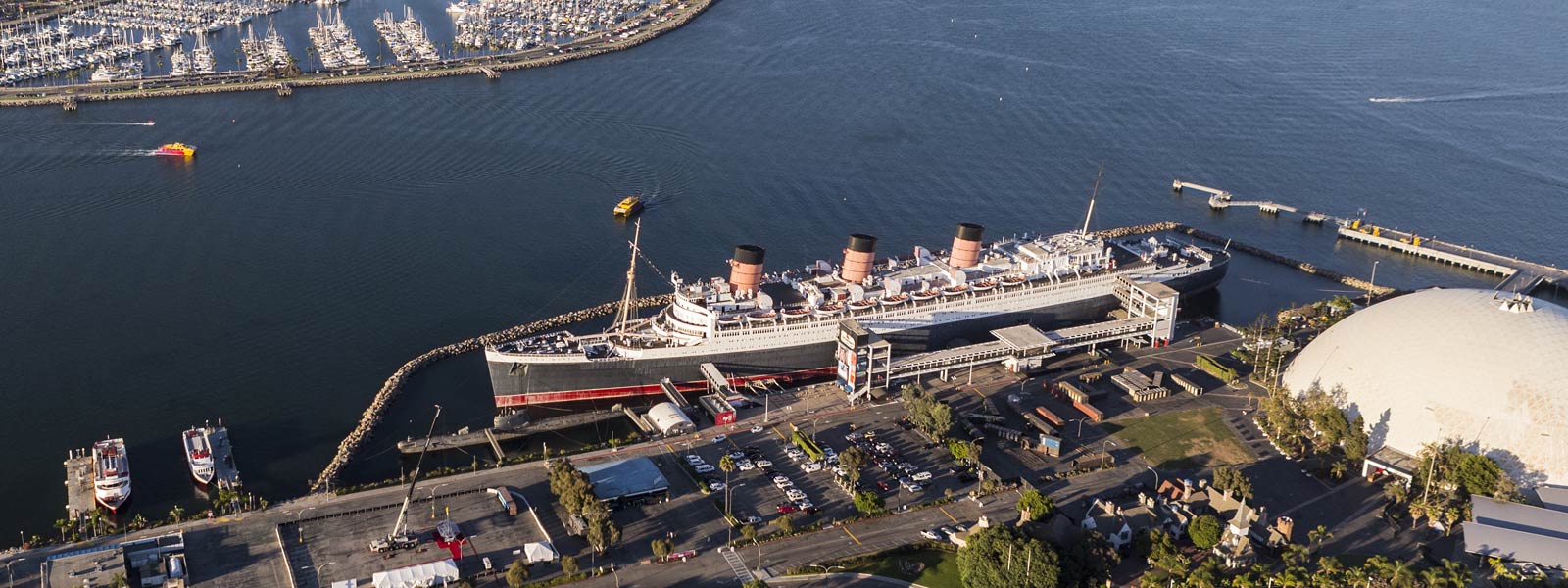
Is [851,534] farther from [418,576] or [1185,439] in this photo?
[1185,439]

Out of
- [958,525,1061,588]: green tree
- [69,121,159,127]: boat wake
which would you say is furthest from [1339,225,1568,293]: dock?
[69,121,159,127]: boat wake

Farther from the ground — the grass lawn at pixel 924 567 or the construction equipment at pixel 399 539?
the construction equipment at pixel 399 539

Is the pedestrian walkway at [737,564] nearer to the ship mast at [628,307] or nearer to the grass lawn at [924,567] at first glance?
the grass lawn at [924,567]

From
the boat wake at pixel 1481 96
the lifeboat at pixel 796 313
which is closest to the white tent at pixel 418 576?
the lifeboat at pixel 796 313

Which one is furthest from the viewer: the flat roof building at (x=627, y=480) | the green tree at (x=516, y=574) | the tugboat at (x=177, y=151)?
the tugboat at (x=177, y=151)

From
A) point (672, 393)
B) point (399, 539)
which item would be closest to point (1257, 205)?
point (672, 393)

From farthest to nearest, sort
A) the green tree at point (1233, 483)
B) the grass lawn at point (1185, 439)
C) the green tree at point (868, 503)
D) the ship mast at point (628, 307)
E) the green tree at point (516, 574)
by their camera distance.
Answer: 1. the ship mast at point (628, 307)
2. the grass lawn at point (1185, 439)
3. the green tree at point (868, 503)
4. the green tree at point (1233, 483)
5. the green tree at point (516, 574)

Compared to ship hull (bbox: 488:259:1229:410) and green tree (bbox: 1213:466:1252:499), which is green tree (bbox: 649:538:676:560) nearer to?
ship hull (bbox: 488:259:1229:410)
